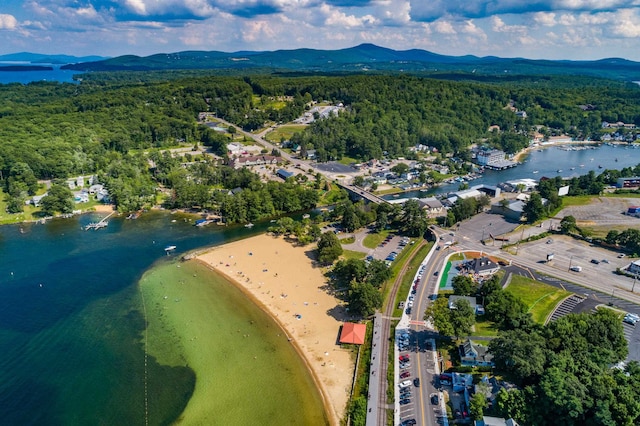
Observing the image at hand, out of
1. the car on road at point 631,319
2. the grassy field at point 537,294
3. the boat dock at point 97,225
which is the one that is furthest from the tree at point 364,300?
the boat dock at point 97,225

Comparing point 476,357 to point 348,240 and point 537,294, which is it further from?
point 348,240

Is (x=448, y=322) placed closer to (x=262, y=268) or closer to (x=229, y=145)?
(x=262, y=268)

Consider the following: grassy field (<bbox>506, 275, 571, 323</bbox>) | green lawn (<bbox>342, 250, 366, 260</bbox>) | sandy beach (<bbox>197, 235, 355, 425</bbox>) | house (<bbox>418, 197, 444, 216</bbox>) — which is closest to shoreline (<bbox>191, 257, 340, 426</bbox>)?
sandy beach (<bbox>197, 235, 355, 425</bbox>)

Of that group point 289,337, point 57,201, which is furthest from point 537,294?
point 57,201

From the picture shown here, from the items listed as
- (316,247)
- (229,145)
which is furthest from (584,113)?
(316,247)

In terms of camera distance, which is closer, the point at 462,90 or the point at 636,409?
the point at 636,409

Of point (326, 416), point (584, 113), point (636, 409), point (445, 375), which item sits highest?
point (584, 113)
